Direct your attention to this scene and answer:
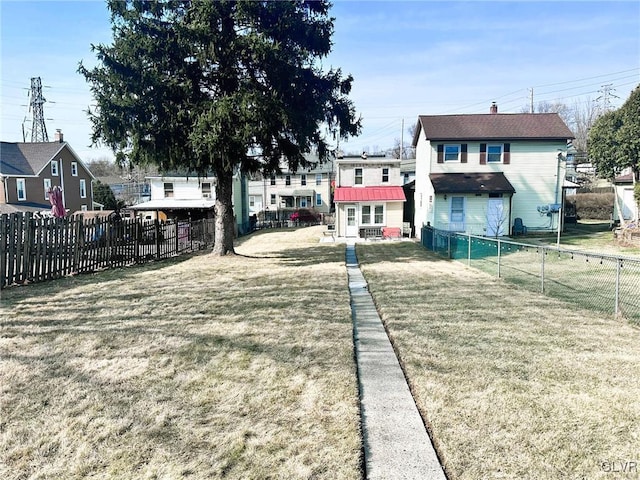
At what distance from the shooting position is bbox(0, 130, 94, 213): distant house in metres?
33.2

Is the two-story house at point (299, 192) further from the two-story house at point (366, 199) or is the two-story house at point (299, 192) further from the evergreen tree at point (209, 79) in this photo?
the evergreen tree at point (209, 79)

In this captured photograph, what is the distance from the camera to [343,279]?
10.7 m

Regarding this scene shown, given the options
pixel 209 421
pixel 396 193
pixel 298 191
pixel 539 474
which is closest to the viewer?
pixel 539 474

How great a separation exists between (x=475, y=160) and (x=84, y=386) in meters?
24.6

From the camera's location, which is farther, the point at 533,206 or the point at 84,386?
the point at 533,206

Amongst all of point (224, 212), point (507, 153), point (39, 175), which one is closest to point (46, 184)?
point (39, 175)

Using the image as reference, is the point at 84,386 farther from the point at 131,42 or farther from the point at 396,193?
the point at 396,193

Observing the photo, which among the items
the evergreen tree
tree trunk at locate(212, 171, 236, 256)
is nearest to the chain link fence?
the evergreen tree

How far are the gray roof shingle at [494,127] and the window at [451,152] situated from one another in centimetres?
58

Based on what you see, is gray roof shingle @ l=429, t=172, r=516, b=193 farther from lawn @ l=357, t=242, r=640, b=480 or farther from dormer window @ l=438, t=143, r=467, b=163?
lawn @ l=357, t=242, r=640, b=480

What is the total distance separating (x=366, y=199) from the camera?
25500 millimetres

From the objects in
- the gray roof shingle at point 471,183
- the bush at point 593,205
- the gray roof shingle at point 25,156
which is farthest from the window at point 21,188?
the bush at point 593,205

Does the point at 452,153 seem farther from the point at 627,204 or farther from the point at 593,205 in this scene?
the point at 593,205

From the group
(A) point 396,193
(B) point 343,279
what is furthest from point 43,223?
(A) point 396,193
